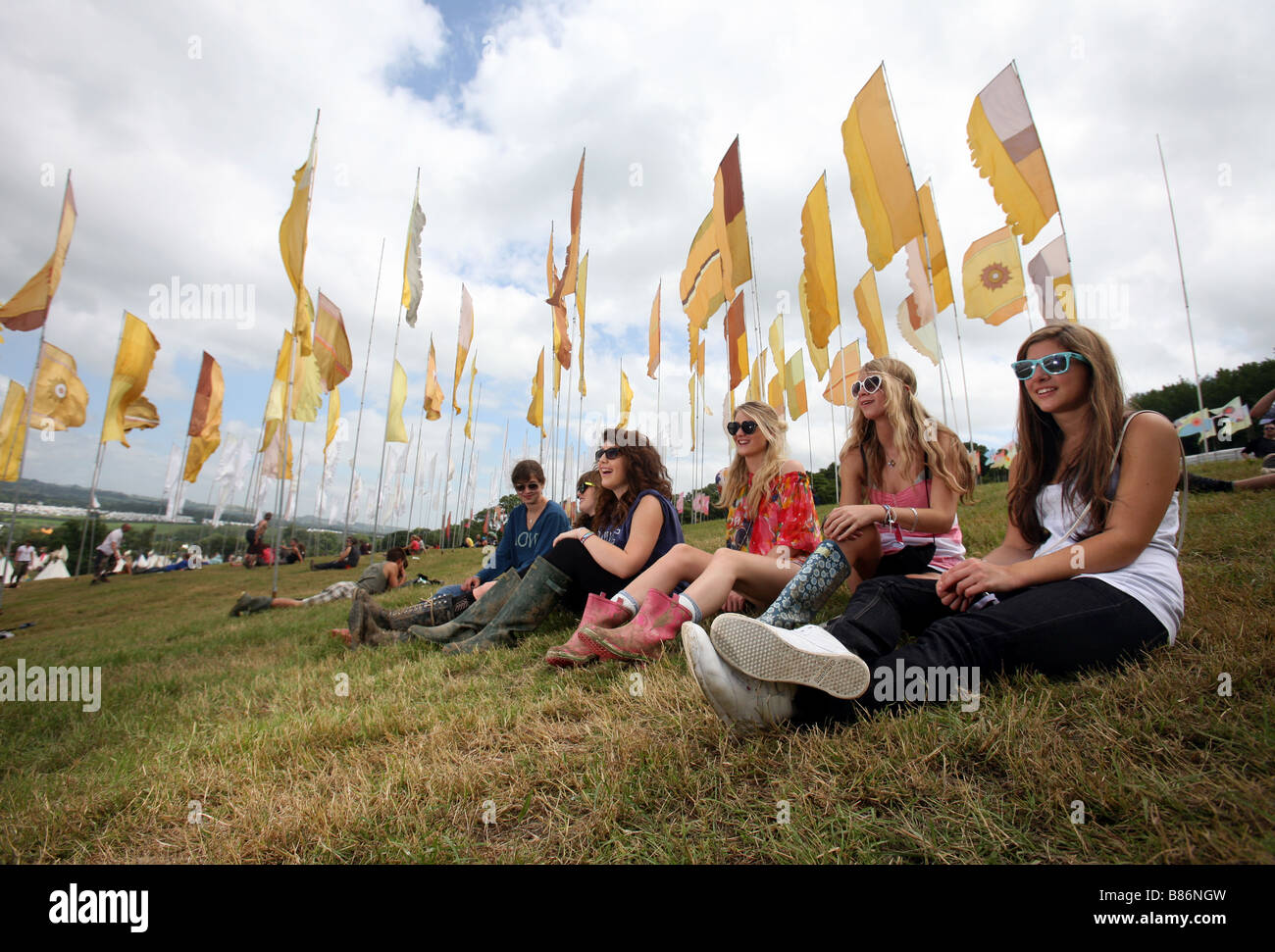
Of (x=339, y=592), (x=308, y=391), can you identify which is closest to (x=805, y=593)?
(x=339, y=592)

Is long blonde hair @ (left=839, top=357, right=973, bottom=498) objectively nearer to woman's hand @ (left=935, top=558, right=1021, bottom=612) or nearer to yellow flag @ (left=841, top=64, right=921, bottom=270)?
woman's hand @ (left=935, top=558, right=1021, bottom=612)

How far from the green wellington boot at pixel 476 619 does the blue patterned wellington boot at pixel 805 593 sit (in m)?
2.01

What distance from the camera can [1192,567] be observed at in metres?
2.86

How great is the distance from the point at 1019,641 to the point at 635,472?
87.4 inches

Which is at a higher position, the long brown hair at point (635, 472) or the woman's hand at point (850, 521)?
the long brown hair at point (635, 472)

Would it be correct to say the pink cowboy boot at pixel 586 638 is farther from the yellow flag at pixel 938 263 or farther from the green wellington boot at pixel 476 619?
the yellow flag at pixel 938 263

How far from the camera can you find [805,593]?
81.7 inches

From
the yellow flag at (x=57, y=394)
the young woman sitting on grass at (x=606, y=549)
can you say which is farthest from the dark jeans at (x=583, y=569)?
the yellow flag at (x=57, y=394)

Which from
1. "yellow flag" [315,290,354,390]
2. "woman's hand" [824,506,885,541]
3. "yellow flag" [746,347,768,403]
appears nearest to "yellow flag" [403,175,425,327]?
"yellow flag" [315,290,354,390]

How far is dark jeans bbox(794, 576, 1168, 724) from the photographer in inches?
60.8

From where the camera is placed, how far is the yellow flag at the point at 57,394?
11.3 m

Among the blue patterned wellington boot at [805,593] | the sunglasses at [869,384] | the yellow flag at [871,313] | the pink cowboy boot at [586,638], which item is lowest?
the pink cowboy boot at [586,638]
